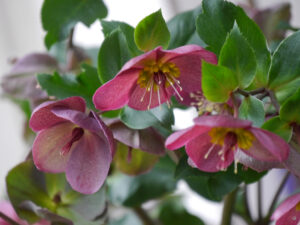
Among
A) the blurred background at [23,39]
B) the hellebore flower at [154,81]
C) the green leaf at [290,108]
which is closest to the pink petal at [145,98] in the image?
the hellebore flower at [154,81]

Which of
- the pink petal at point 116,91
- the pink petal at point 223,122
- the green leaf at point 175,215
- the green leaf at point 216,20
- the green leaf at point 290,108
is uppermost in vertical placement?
the green leaf at point 216,20

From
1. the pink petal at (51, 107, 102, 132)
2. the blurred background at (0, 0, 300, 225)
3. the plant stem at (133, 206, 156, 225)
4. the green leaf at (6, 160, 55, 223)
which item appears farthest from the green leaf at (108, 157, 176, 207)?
the blurred background at (0, 0, 300, 225)

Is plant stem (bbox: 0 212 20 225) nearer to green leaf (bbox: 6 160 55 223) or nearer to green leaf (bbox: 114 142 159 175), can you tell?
green leaf (bbox: 6 160 55 223)

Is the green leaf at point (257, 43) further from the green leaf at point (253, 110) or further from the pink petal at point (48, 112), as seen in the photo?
the pink petal at point (48, 112)

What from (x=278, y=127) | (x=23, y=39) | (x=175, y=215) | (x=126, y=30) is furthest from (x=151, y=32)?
(x=23, y=39)

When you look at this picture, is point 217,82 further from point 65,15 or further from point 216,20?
point 65,15

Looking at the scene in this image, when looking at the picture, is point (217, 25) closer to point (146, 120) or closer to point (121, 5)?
point (146, 120)
